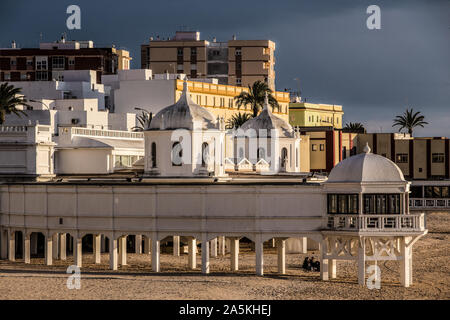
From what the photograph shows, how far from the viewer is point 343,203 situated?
57.3 m

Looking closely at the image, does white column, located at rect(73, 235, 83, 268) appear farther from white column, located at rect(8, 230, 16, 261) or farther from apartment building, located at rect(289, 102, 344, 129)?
apartment building, located at rect(289, 102, 344, 129)

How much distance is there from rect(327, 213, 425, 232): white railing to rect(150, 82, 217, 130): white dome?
14744 millimetres

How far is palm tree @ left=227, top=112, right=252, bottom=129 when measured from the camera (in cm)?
12408

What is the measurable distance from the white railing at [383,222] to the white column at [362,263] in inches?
34.7

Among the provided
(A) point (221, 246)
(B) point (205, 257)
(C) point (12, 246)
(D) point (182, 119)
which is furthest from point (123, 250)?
(A) point (221, 246)

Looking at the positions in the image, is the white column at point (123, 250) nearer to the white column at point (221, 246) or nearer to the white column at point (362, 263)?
the white column at point (221, 246)

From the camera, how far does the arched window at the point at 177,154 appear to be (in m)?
68.4

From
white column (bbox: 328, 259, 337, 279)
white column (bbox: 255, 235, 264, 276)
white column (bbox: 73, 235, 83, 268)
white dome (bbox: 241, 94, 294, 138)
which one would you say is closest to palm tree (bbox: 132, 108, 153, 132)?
white dome (bbox: 241, 94, 294, 138)

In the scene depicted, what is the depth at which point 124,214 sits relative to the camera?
5994 centimetres

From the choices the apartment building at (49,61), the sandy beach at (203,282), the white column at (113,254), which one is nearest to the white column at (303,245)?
the sandy beach at (203,282)

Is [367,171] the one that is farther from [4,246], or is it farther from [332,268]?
[4,246]
